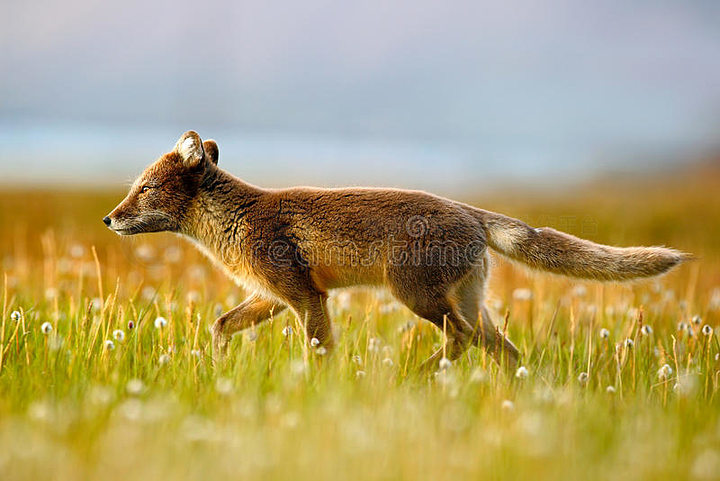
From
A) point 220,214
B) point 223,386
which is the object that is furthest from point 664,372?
point 220,214

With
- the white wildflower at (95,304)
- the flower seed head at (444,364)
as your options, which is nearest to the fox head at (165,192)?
the white wildflower at (95,304)

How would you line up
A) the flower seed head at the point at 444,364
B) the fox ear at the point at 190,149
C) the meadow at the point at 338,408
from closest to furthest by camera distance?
the meadow at the point at 338,408 → the flower seed head at the point at 444,364 → the fox ear at the point at 190,149

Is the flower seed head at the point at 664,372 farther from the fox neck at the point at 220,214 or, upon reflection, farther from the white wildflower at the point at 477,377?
the fox neck at the point at 220,214

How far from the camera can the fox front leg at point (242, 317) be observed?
6.85 metres

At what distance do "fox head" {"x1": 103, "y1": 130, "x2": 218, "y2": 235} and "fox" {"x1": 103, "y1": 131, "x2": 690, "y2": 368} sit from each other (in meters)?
0.01

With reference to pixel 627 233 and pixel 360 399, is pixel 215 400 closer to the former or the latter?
pixel 360 399

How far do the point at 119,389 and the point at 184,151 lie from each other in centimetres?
273

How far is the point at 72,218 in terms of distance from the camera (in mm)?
21625

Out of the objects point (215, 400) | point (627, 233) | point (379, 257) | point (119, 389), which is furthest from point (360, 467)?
point (627, 233)

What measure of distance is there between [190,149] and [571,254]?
381 cm

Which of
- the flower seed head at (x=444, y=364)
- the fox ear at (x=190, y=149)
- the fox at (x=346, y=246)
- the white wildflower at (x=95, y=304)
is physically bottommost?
the white wildflower at (x=95, y=304)

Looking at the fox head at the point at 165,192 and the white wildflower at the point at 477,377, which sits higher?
the fox head at the point at 165,192

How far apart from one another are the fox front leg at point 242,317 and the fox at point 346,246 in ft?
0.03

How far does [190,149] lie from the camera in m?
6.82
